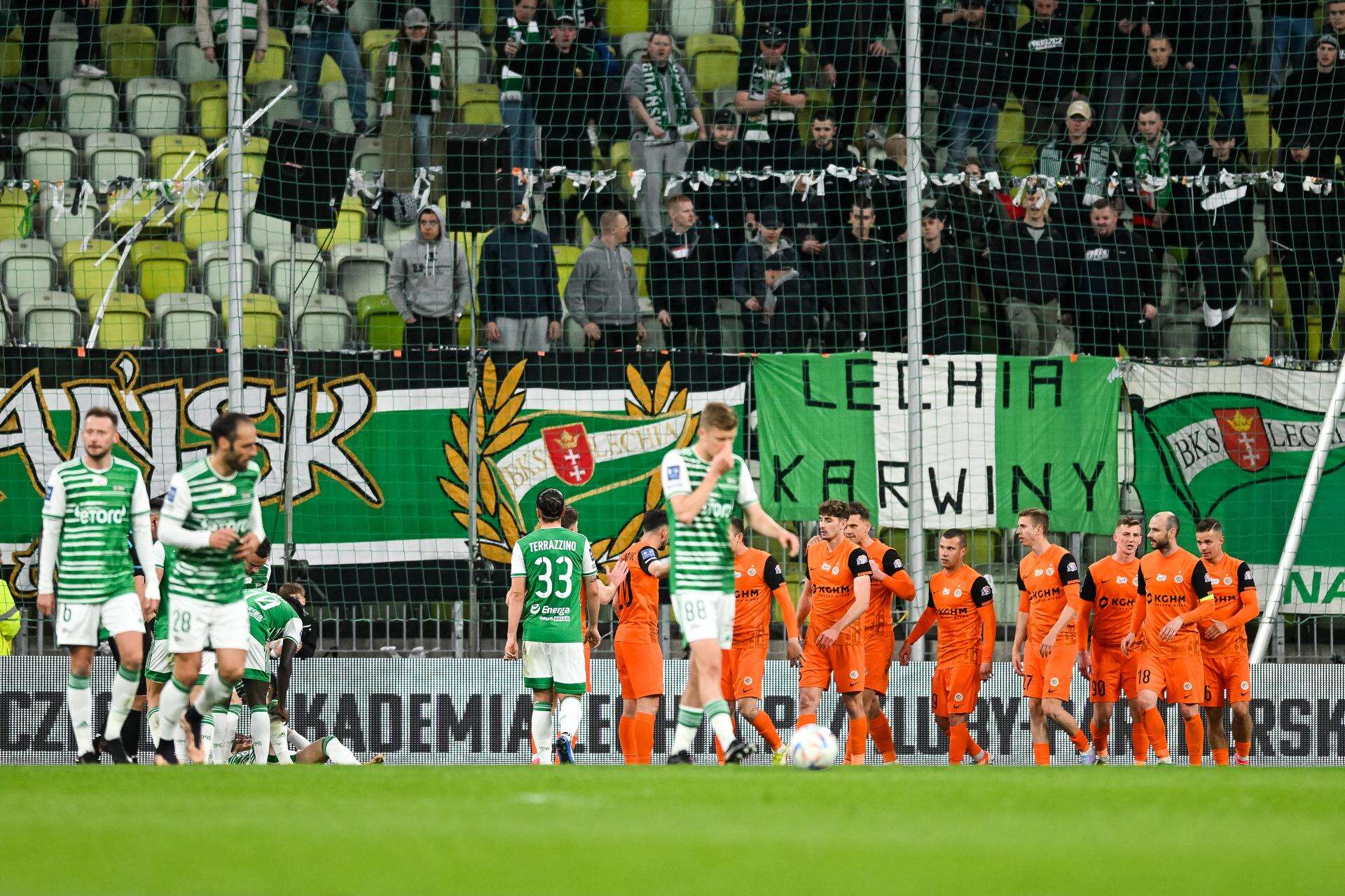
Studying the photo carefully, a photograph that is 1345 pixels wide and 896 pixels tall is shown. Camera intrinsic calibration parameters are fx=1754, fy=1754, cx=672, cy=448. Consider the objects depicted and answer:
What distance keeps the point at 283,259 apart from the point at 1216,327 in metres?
9.38

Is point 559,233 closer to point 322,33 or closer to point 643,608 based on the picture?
point 322,33

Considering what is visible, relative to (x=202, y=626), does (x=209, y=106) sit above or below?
above

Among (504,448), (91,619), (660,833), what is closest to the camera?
(660,833)

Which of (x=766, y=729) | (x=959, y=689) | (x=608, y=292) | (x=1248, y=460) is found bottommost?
(x=766, y=729)

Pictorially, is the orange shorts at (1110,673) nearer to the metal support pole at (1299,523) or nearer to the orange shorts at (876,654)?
the metal support pole at (1299,523)

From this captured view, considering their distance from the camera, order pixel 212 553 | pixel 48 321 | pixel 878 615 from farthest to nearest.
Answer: pixel 48 321 < pixel 878 615 < pixel 212 553

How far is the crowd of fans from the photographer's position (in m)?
17.0

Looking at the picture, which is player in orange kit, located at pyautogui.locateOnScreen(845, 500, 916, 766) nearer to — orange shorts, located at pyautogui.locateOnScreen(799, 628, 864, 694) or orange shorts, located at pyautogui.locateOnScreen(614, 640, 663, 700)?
orange shorts, located at pyautogui.locateOnScreen(799, 628, 864, 694)

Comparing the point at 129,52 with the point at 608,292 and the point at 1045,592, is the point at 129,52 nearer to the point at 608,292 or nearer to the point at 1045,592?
the point at 608,292

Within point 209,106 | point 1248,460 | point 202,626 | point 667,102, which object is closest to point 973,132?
point 667,102

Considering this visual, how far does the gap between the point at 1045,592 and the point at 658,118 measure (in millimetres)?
7033

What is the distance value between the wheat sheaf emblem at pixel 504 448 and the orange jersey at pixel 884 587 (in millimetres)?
2307

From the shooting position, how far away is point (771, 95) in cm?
1870

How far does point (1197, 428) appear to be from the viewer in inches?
631
